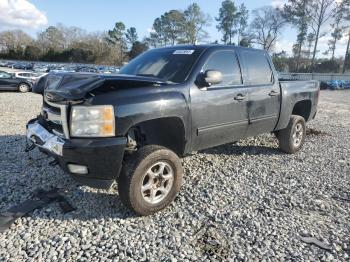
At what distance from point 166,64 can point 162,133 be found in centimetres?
101

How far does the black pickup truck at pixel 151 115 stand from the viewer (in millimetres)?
3465

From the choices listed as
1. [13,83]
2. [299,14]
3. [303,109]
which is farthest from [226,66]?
[299,14]

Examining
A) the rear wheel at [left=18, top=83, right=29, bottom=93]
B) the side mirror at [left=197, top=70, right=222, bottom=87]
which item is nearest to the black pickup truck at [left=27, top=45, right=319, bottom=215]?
the side mirror at [left=197, top=70, right=222, bottom=87]

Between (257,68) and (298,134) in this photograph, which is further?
(298,134)

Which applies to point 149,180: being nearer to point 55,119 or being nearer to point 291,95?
point 55,119

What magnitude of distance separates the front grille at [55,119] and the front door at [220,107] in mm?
1504

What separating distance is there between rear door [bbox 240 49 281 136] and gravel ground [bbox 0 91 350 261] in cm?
75

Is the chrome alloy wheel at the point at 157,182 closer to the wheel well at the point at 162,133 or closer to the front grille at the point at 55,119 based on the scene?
the wheel well at the point at 162,133

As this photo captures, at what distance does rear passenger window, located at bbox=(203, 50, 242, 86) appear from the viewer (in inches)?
184

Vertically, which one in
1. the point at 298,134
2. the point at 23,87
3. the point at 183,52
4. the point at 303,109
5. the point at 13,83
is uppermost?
the point at 183,52

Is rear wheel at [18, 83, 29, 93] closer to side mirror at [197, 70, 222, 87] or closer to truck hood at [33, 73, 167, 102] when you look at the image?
truck hood at [33, 73, 167, 102]

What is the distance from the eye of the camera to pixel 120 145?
353 cm

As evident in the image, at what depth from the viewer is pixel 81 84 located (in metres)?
3.56

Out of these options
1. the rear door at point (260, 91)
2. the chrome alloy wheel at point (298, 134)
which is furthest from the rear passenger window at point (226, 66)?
the chrome alloy wheel at point (298, 134)
